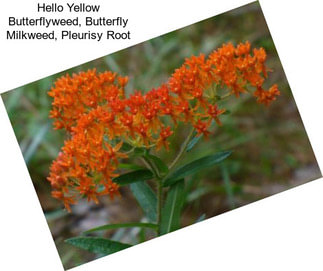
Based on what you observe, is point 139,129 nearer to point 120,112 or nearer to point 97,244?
point 120,112

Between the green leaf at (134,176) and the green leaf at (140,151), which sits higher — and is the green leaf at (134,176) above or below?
below

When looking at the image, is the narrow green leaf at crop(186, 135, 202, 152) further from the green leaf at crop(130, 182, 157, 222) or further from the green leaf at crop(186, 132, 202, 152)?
the green leaf at crop(130, 182, 157, 222)

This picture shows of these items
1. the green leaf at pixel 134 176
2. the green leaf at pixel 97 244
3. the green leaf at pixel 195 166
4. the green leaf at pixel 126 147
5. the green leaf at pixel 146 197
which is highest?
the green leaf at pixel 126 147

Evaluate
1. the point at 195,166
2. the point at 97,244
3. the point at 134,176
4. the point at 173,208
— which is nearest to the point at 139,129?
the point at 134,176

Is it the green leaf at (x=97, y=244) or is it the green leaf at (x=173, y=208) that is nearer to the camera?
the green leaf at (x=97, y=244)

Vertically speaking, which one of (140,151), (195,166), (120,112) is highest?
(120,112)

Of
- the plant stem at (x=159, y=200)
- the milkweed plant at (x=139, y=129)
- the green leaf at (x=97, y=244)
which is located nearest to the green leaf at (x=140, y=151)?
the milkweed plant at (x=139, y=129)

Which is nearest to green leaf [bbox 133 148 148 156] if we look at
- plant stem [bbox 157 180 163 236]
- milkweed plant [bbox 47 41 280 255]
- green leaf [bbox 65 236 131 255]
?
milkweed plant [bbox 47 41 280 255]

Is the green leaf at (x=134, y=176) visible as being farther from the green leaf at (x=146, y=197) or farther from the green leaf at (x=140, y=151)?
the green leaf at (x=146, y=197)
